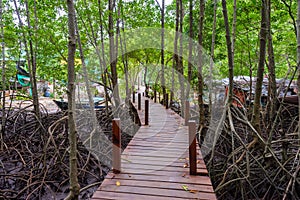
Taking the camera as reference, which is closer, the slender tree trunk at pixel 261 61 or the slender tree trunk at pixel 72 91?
the slender tree trunk at pixel 72 91

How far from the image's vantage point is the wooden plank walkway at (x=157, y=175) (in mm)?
2301

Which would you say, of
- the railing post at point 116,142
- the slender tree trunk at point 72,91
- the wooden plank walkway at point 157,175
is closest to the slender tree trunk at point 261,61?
the wooden plank walkway at point 157,175

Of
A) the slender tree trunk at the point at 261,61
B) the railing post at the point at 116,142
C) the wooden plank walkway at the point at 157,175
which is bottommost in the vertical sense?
the wooden plank walkway at the point at 157,175

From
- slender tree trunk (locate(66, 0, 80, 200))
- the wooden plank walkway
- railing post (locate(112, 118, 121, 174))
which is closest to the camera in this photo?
slender tree trunk (locate(66, 0, 80, 200))

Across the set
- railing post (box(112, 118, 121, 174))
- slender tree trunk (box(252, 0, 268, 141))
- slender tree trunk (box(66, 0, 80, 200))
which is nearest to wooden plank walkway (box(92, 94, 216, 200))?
railing post (box(112, 118, 121, 174))

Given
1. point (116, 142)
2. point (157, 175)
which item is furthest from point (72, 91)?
point (157, 175)

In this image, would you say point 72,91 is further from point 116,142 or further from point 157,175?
point 157,175

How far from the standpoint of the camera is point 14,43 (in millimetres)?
5625

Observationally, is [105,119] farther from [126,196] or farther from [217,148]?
[126,196]

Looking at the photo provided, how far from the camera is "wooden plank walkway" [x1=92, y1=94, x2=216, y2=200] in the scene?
2.30 m

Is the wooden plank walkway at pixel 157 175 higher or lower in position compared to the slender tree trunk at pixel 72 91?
lower

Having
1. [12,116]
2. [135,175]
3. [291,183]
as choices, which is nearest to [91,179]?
[135,175]

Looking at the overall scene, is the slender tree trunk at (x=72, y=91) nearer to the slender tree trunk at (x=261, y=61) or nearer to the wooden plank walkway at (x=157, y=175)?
the wooden plank walkway at (x=157, y=175)

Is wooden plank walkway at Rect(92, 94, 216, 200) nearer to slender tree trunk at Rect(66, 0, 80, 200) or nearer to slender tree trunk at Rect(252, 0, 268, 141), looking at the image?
slender tree trunk at Rect(66, 0, 80, 200)
